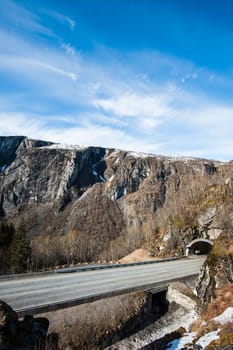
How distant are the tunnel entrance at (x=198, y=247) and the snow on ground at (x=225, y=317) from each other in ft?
130

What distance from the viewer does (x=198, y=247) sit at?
190 ft

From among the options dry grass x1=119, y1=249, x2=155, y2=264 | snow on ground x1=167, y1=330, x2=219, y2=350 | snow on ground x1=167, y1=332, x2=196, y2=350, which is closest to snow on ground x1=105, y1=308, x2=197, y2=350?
snow on ground x1=167, y1=332, x2=196, y2=350

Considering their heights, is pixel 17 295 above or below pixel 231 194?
below

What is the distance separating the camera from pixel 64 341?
1338 cm

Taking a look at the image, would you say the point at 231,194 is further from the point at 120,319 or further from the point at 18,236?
the point at 120,319

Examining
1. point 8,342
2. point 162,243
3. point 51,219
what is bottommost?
point 51,219

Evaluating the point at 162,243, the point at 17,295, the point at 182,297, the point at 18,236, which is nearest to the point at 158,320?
the point at 182,297

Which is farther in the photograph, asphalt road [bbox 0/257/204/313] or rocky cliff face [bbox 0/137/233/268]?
rocky cliff face [bbox 0/137/233/268]

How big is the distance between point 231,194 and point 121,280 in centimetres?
4754

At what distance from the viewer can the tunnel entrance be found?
5322 centimetres

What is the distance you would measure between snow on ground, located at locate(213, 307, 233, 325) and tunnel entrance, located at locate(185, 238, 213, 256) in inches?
1557

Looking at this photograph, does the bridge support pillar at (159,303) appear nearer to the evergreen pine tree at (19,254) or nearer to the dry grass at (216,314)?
the dry grass at (216,314)

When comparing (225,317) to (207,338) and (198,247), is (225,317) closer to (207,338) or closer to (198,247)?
(207,338)

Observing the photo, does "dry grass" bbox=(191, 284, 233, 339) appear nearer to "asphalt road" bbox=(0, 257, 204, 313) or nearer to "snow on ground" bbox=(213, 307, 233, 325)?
"snow on ground" bbox=(213, 307, 233, 325)
